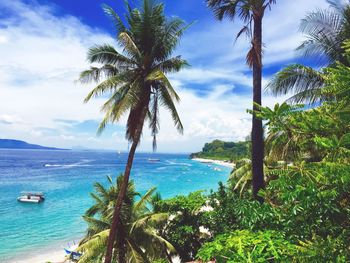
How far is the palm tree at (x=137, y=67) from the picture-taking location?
421 inches

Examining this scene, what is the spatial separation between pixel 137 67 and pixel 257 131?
16.2ft

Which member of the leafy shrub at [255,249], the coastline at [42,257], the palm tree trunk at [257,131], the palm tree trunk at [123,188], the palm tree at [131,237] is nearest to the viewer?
the leafy shrub at [255,249]

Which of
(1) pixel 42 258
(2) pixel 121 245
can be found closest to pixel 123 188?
(2) pixel 121 245

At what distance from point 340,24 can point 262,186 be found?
19.5 feet

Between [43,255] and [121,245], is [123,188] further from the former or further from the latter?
[43,255]

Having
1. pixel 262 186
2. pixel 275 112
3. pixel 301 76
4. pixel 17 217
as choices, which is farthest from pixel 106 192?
pixel 17 217

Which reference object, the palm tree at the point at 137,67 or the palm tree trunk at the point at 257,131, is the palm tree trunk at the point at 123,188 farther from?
the palm tree trunk at the point at 257,131

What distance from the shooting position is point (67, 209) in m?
45.2

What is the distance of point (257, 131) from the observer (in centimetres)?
873

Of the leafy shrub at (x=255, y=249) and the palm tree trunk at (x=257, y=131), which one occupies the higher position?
the palm tree trunk at (x=257, y=131)

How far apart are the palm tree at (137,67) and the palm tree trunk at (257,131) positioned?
118 inches

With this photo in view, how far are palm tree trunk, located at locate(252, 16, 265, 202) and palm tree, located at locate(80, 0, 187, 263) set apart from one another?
301cm

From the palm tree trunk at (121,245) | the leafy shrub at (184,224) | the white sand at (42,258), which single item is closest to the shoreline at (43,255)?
the white sand at (42,258)

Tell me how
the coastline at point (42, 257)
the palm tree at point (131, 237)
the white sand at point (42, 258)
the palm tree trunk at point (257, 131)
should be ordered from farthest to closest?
the white sand at point (42, 258), the coastline at point (42, 257), the palm tree at point (131, 237), the palm tree trunk at point (257, 131)
